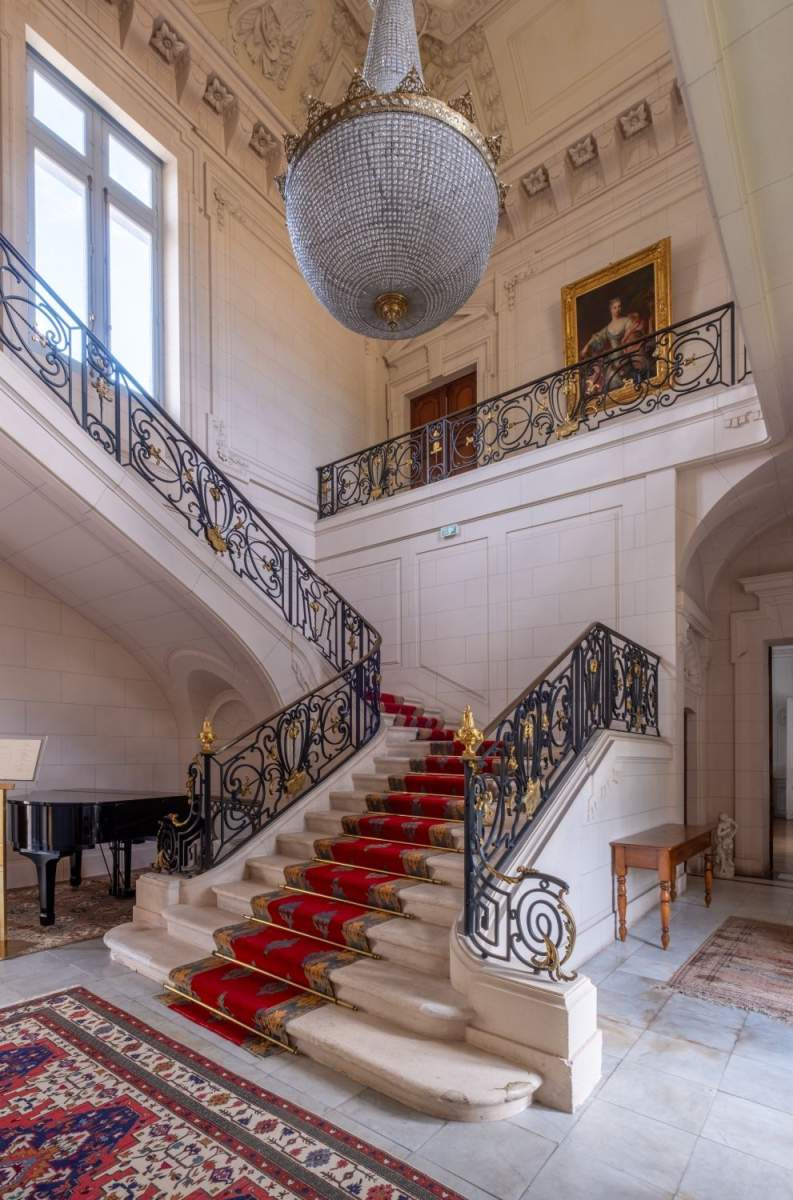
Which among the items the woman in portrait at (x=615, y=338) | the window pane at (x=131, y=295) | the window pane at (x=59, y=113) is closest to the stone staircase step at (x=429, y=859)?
the window pane at (x=131, y=295)

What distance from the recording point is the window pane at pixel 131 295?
7090 mm

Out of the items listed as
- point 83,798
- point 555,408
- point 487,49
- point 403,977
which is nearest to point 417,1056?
point 403,977

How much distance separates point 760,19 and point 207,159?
25.0 ft

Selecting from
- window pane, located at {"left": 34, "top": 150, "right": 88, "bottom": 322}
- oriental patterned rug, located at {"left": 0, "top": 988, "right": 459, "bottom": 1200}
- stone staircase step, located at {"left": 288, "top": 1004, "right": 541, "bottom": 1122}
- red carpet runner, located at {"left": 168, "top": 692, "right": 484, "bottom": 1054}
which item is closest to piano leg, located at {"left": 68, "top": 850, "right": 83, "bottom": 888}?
red carpet runner, located at {"left": 168, "top": 692, "right": 484, "bottom": 1054}

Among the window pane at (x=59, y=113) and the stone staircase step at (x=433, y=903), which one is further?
the window pane at (x=59, y=113)

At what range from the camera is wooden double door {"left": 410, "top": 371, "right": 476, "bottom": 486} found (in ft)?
24.9

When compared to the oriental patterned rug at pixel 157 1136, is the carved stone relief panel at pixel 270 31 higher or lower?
higher

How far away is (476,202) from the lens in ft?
13.3

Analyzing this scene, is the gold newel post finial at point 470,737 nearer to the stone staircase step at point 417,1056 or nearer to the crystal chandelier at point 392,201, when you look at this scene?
the stone staircase step at point 417,1056

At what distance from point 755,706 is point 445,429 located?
4547 millimetres

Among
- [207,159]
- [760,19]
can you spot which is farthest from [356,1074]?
[207,159]

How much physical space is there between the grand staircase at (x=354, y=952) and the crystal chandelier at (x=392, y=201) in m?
3.35

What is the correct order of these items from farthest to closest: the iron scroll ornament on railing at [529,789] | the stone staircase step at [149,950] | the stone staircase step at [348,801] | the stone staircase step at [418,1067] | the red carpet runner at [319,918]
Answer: the stone staircase step at [348,801], the stone staircase step at [149,950], the red carpet runner at [319,918], the iron scroll ornament on railing at [529,789], the stone staircase step at [418,1067]

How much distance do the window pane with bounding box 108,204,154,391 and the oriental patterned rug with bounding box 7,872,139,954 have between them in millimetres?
5155
